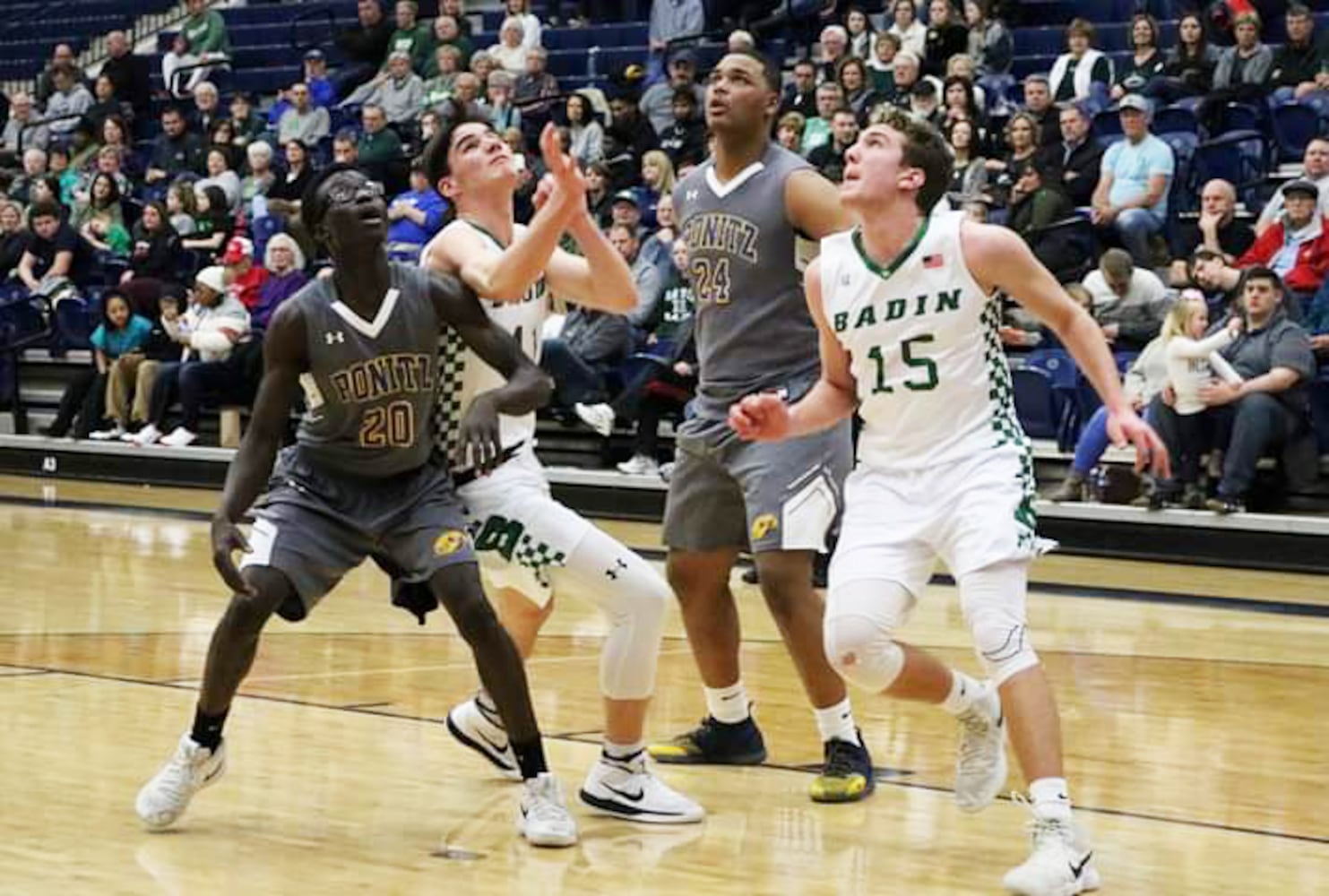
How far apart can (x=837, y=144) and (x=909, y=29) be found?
2150 millimetres

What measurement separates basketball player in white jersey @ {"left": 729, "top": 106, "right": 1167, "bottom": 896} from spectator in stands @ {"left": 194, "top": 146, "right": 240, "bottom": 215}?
14994 mm

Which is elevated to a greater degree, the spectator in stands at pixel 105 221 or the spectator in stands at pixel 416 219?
the spectator in stands at pixel 416 219

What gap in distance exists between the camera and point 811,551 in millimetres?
6410

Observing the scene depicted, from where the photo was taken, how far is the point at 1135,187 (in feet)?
47.4

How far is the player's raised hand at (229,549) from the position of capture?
5590mm

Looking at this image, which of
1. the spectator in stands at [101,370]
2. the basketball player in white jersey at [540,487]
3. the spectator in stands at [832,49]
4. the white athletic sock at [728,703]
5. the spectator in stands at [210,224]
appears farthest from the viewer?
the spectator in stands at [210,224]

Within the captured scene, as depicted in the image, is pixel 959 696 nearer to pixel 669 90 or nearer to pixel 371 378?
pixel 371 378

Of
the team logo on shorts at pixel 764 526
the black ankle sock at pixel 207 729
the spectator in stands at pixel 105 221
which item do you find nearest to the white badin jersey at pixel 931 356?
the team logo on shorts at pixel 764 526

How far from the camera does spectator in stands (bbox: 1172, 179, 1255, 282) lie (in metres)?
13.8

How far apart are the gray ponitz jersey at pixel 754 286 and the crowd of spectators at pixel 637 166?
545cm

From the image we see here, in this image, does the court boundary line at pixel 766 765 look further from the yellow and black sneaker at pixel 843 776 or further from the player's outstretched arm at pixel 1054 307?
the player's outstretched arm at pixel 1054 307

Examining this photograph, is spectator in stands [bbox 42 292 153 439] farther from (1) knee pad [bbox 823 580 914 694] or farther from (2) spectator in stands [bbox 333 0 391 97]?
(1) knee pad [bbox 823 580 914 694]

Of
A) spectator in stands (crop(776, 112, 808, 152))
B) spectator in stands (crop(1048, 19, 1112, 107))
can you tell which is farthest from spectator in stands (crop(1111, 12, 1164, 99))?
spectator in stands (crop(776, 112, 808, 152))

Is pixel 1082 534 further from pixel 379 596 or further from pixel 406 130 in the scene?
pixel 406 130
